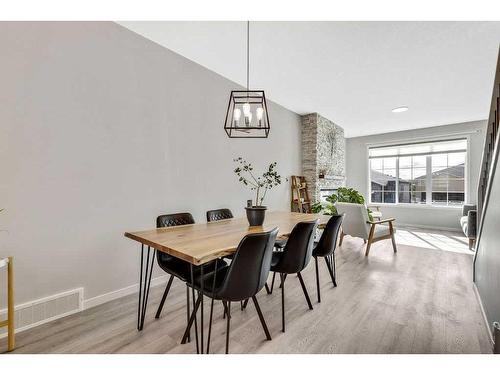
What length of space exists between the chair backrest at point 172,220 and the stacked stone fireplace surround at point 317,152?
3.29 meters

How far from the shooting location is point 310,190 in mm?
4953

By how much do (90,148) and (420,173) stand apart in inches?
281

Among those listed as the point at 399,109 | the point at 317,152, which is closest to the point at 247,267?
the point at 317,152

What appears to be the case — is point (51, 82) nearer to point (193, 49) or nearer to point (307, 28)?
point (193, 49)

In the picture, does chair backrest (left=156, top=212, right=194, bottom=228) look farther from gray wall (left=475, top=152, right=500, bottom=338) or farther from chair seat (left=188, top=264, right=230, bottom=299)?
gray wall (left=475, top=152, right=500, bottom=338)

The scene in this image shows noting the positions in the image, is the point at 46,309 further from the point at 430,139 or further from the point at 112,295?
the point at 430,139

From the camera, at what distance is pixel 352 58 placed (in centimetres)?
279

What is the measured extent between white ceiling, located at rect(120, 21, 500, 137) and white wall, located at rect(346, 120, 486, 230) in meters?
1.24

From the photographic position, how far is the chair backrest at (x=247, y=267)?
4.37ft

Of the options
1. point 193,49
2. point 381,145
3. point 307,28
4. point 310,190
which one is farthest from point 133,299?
point 381,145

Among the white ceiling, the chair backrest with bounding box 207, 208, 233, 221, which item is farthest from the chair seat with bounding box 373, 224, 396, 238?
the chair backrest with bounding box 207, 208, 233, 221

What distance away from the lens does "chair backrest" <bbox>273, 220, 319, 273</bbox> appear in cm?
179
